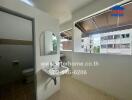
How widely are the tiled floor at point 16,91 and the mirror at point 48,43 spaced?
2.56 ft

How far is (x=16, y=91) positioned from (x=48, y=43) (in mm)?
1266

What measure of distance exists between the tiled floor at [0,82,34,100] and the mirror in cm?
78

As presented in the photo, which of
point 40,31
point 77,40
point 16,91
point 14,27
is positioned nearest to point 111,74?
point 77,40

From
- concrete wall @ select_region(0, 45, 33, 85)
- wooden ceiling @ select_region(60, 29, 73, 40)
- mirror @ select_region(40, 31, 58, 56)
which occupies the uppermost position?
wooden ceiling @ select_region(60, 29, 73, 40)

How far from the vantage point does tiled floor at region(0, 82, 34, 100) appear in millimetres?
1421

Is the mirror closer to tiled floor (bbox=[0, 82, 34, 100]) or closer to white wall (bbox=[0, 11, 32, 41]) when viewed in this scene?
white wall (bbox=[0, 11, 32, 41])

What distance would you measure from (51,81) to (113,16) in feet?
8.21

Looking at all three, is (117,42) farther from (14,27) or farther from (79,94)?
(14,27)

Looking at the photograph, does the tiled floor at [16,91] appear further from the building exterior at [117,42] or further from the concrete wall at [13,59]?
the building exterior at [117,42]

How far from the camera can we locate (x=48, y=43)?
2.18m

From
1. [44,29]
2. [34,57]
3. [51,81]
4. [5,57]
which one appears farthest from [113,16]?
[5,57]

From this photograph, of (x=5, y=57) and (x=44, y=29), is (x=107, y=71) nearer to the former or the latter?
(x=44, y=29)

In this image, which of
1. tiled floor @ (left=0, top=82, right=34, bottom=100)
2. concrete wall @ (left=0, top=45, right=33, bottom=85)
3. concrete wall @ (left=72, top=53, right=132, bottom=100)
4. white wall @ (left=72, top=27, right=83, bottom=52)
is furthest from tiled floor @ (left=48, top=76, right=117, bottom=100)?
white wall @ (left=72, top=27, right=83, bottom=52)

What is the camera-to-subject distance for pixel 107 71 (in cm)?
227
